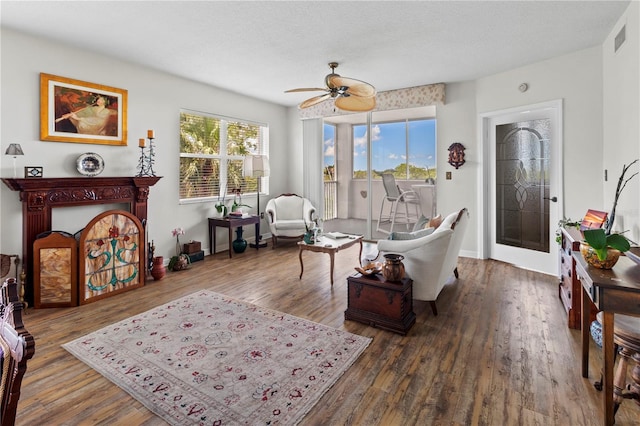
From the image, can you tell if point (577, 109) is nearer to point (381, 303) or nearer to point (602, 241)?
point (602, 241)

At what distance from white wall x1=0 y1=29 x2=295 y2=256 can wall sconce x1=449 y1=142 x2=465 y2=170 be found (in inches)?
135

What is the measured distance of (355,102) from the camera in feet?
13.4

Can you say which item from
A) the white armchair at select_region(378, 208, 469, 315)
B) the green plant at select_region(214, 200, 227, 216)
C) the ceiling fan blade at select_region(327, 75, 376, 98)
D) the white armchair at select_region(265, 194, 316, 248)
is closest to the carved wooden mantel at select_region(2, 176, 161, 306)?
the green plant at select_region(214, 200, 227, 216)

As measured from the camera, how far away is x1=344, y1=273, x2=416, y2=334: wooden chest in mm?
2719

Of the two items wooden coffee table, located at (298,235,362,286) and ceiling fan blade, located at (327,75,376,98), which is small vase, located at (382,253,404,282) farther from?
ceiling fan blade, located at (327,75,376,98)

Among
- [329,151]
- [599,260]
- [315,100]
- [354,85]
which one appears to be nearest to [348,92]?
[354,85]

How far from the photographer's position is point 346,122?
22.2 ft

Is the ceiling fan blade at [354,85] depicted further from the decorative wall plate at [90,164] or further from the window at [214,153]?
the decorative wall plate at [90,164]

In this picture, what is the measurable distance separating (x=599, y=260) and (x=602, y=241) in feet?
0.39

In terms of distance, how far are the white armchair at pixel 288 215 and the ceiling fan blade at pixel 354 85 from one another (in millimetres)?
2624

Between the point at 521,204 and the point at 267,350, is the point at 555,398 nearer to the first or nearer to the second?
the point at 267,350

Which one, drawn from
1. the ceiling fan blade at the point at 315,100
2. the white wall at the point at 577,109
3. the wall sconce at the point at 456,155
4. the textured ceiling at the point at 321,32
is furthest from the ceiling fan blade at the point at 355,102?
the white wall at the point at 577,109

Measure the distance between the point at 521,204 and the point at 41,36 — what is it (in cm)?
593

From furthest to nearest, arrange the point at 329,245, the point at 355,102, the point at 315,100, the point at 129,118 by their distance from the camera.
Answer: the point at 129,118
the point at 315,100
the point at 355,102
the point at 329,245
